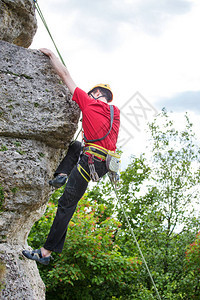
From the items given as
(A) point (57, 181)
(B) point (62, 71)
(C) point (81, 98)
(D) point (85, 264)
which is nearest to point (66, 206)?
(A) point (57, 181)

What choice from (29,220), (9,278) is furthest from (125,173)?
(9,278)

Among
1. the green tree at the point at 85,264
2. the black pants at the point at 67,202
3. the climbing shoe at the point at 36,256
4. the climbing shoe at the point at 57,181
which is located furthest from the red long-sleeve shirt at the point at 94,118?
the green tree at the point at 85,264

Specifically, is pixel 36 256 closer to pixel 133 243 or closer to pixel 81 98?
pixel 81 98

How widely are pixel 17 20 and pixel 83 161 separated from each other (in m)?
2.34

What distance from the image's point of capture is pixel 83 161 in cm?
419

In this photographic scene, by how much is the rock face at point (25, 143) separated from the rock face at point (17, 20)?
1.16 ft

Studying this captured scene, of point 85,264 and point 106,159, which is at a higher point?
point 106,159

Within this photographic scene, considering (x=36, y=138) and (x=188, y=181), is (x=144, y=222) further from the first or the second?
(x=36, y=138)

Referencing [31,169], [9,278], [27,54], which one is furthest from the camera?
[27,54]

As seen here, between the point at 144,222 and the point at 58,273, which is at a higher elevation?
the point at 144,222

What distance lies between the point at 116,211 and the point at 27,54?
8.25 metres

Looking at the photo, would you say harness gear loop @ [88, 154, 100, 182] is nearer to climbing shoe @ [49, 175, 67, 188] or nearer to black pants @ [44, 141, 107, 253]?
black pants @ [44, 141, 107, 253]

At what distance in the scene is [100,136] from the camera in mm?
4211

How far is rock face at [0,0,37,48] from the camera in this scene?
457cm
